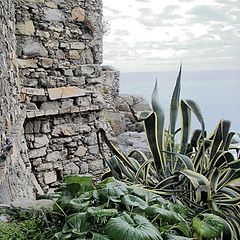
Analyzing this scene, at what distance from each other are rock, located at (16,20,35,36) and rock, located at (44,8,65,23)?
153mm

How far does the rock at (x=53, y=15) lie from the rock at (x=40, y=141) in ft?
3.21

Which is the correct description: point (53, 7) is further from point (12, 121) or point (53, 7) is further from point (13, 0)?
point (12, 121)

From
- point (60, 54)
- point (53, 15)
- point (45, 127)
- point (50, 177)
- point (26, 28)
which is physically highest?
point (53, 15)

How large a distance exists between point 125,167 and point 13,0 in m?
1.93

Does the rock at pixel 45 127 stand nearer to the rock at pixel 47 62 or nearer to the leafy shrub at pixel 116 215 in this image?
the rock at pixel 47 62

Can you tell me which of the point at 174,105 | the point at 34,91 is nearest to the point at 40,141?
the point at 34,91

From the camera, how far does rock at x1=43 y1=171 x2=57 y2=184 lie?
3.50 m

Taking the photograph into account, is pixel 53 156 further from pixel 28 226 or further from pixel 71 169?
pixel 28 226

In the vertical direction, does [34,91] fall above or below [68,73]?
below

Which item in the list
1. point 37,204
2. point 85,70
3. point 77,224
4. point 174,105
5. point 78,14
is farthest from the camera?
point 85,70

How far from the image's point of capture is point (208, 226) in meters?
1.26

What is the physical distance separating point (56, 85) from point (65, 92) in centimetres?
10

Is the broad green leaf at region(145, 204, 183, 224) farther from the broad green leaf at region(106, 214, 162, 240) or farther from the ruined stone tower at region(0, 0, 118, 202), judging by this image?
the ruined stone tower at region(0, 0, 118, 202)

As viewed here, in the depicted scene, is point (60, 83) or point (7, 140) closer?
point (7, 140)
